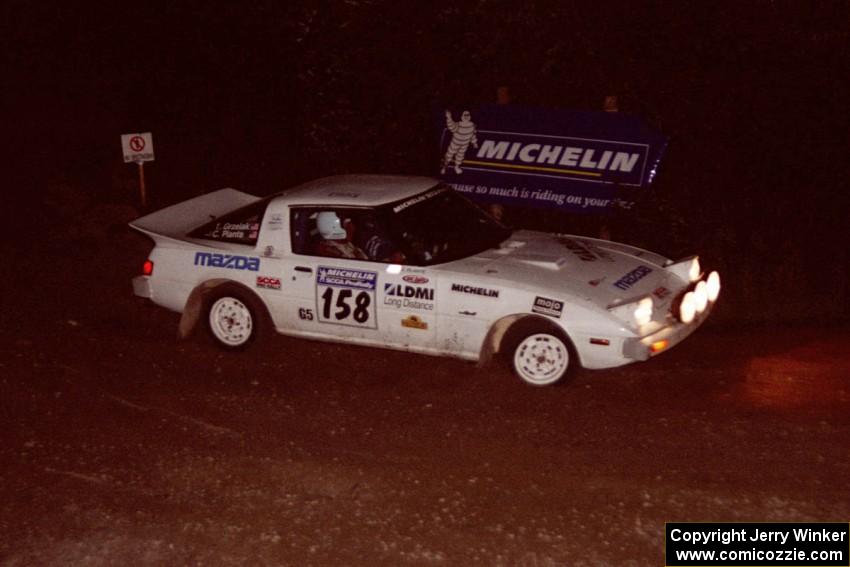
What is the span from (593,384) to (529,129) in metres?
4.12

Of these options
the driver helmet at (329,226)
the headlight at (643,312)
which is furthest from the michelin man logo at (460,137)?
the headlight at (643,312)

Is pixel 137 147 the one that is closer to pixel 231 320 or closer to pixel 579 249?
pixel 231 320

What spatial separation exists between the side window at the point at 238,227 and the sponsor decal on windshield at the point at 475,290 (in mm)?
1872

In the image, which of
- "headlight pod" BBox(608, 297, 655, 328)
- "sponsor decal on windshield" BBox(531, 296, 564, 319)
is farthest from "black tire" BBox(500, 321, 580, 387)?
"headlight pod" BBox(608, 297, 655, 328)

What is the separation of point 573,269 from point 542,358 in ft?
2.59

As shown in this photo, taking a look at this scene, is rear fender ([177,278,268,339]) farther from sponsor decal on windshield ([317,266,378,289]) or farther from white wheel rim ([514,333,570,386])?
white wheel rim ([514,333,570,386])

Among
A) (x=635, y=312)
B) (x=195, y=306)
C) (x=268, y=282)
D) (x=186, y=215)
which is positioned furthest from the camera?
(x=186, y=215)

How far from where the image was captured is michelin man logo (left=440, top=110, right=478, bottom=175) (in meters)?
11.5

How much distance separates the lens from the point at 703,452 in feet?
21.7

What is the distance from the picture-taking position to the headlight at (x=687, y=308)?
7633 millimetres

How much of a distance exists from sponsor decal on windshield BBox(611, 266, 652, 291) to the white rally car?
0.5 inches

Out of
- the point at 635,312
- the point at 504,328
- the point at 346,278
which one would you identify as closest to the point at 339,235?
the point at 346,278

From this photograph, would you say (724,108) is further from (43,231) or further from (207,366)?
(43,231)

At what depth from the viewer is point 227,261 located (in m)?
8.55
